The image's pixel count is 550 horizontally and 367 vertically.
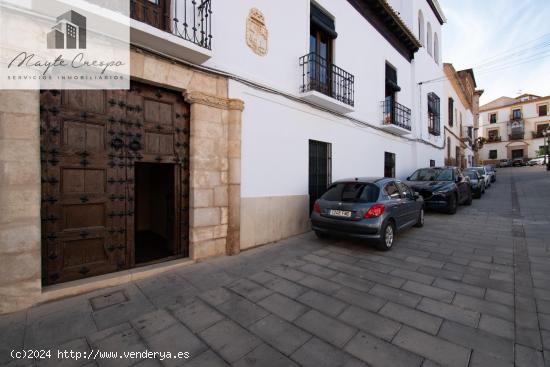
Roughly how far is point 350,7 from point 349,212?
718 centimetres

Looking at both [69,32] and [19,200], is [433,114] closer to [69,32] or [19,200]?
[69,32]

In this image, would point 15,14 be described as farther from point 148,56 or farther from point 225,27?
point 225,27

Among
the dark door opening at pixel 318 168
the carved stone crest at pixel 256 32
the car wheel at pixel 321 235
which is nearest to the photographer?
the carved stone crest at pixel 256 32

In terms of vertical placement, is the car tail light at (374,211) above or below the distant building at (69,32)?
below

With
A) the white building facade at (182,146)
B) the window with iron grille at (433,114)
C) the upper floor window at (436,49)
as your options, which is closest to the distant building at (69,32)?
the white building facade at (182,146)

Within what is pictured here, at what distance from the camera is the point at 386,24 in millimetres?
10180

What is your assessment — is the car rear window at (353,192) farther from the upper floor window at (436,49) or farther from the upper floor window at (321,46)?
the upper floor window at (436,49)

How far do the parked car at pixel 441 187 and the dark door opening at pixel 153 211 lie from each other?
26.8 ft

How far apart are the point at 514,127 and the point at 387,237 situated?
5420 cm

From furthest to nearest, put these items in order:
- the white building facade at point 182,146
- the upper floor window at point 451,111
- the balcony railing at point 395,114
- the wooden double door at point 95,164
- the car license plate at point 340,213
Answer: the upper floor window at point 451,111 → the balcony railing at point 395,114 → the car license plate at point 340,213 → the wooden double door at point 95,164 → the white building facade at point 182,146

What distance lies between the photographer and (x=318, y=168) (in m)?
7.22

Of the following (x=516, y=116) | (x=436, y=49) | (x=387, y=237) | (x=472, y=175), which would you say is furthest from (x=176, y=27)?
(x=516, y=116)

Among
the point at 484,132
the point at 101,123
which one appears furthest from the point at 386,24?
the point at 484,132

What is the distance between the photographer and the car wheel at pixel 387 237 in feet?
15.9
